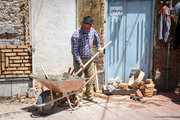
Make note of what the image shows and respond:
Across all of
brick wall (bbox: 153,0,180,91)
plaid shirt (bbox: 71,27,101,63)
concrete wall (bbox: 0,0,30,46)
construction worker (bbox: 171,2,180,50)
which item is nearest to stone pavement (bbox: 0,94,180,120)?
brick wall (bbox: 153,0,180,91)

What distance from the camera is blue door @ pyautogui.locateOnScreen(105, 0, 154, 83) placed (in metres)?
6.45

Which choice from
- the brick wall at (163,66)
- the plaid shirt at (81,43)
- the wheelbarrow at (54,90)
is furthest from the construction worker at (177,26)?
the wheelbarrow at (54,90)

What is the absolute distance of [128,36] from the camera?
21.5 ft

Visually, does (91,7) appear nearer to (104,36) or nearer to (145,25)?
(104,36)

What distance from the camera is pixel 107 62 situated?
666 centimetres

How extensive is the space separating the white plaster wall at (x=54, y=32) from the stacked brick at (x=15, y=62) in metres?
0.75

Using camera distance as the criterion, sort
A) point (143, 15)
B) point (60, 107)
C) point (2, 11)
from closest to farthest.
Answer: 1. point (60, 107)
2. point (2, 11)
3. point (143, 15)

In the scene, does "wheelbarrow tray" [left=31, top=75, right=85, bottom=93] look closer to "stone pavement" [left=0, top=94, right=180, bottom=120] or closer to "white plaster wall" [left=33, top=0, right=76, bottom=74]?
"stone pavement" [left=0, top=94, right=180, bottom=120]

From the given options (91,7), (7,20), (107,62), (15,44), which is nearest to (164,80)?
(107,62)

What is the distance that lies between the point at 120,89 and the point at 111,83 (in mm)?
415

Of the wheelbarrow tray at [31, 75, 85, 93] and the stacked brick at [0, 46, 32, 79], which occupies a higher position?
the stacked brick at [0, 46, 32, 79]

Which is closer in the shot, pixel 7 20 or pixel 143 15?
pixel 7 20

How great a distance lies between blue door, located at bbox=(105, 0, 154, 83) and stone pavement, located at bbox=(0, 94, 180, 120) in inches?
54.9

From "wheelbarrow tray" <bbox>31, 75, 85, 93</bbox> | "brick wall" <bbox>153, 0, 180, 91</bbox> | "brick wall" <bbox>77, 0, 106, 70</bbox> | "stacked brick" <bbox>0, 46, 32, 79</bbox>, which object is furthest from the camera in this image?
"brick wall" <bbox>153, 0, 180, 91</bbox>
